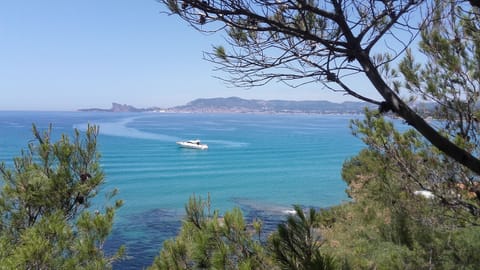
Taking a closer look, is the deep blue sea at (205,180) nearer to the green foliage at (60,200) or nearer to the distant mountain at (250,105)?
the green foliage at (60,200)

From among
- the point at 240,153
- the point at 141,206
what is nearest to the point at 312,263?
the point at 141,206

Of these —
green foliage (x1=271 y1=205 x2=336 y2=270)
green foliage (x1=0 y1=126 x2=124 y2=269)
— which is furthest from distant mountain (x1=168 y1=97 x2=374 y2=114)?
green foliage (x1=271 y1=205 x2=336 y2=270)

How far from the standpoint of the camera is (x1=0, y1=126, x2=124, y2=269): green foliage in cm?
338

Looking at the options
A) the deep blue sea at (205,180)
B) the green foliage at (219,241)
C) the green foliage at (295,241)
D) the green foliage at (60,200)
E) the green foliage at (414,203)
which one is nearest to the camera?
the green foliage at (295,241)

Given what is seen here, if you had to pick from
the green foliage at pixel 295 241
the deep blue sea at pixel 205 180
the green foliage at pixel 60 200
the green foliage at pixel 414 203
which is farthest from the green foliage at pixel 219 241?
the deep blue sea at pixel 205 180

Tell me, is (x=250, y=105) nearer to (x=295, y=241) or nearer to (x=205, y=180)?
(x=205, y=180)

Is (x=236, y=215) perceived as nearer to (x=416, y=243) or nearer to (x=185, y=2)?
(x=185, y=2)

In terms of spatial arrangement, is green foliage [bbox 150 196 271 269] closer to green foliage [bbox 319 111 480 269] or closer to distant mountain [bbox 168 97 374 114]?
green foliage [bbox 319 111 480 269]

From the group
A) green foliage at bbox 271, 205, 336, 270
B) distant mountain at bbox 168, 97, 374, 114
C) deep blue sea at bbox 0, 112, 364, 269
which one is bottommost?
deep blue sea at bbox 0, 112, 364, 269

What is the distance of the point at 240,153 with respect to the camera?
46656mm

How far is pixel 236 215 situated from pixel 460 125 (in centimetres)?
226

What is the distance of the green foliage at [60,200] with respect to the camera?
3381 mm

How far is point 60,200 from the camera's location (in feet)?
14.0

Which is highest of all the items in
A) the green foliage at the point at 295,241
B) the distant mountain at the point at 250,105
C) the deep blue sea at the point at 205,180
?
the green foliage at the point at 295,241
